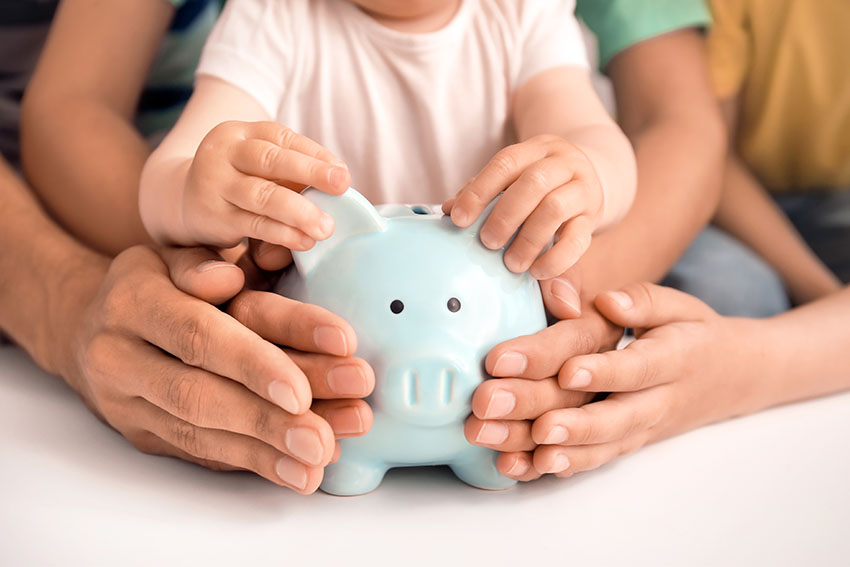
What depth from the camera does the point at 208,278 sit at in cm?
59

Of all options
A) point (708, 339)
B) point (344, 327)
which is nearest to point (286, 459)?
point (344, 327)

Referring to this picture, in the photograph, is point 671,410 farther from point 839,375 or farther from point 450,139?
point 450,139

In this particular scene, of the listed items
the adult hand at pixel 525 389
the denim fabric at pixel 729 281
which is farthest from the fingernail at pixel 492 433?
the denim fabric at pixel 729 281

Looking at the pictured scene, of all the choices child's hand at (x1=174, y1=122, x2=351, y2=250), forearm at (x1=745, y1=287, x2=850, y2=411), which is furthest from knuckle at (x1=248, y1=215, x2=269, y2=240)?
forearm at (x1=745, y1=287, x2=850, y2=411)

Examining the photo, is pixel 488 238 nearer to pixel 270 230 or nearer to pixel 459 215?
pixel 459 215

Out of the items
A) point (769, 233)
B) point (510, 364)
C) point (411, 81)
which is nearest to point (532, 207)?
point (510, 364)

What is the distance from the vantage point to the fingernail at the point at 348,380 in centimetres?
53

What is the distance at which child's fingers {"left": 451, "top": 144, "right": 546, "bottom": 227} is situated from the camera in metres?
0.57

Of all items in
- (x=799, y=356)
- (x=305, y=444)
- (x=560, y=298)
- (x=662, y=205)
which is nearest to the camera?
(x=305, y=444)

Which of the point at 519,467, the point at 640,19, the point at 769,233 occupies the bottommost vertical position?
the point at 769,233

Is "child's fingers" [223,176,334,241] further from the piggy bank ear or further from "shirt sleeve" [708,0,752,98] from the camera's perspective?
"shirt sleeve" [708,0,752,98]

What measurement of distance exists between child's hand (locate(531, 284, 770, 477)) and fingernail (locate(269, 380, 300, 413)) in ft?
0.54

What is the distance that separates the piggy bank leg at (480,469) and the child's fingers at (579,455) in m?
0.03

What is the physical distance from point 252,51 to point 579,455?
453 millimetres
